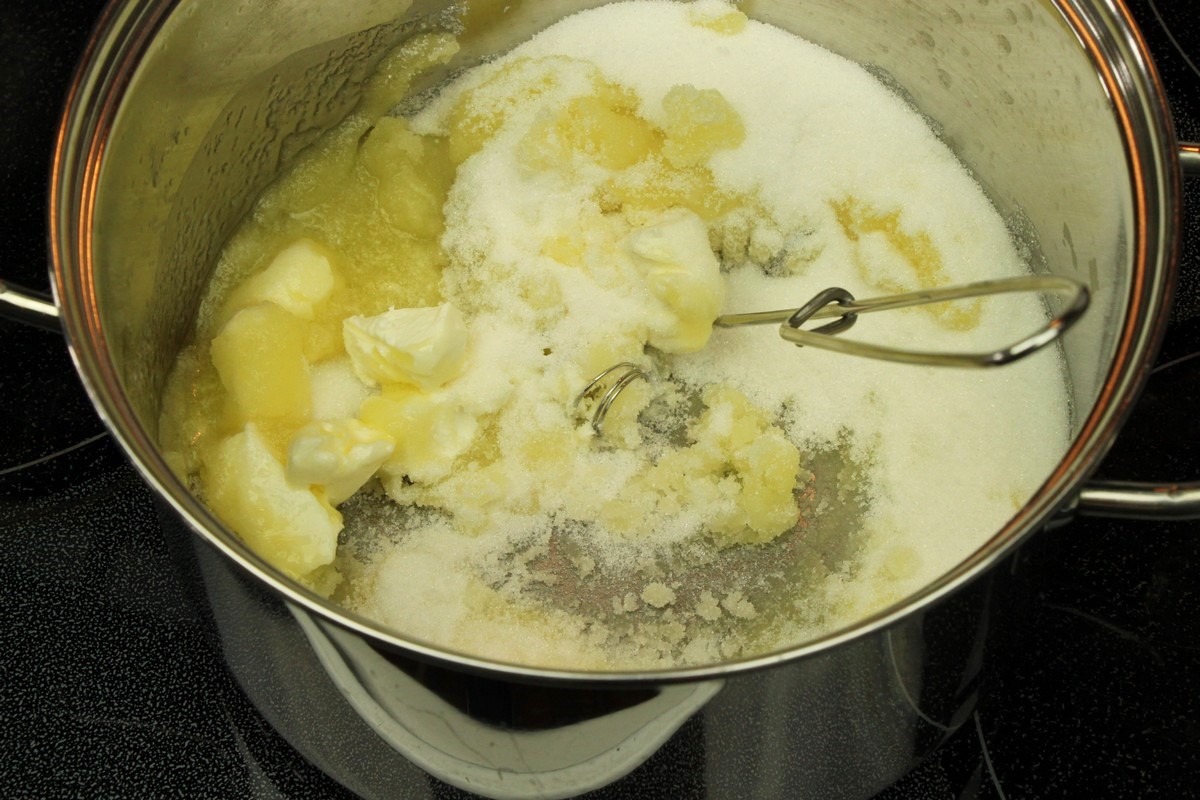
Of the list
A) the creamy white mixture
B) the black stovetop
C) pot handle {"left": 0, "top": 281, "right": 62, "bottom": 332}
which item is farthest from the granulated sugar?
pot handle {"left": 0, "top": 281, "right": 62, "bottom": 332}

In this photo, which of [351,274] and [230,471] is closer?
[230,471]

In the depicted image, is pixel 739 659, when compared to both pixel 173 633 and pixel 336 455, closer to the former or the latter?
pixel 336 455

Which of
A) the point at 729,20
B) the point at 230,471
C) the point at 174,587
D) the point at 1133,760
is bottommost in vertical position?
the point at 1133,760

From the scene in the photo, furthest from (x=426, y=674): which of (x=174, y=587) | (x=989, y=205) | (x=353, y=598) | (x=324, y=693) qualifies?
(x=989, y=205)

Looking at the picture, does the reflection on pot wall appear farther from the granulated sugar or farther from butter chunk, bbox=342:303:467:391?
butter chunk, bbox=342:303:467:391

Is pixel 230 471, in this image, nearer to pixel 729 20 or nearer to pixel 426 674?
pixel 426 674

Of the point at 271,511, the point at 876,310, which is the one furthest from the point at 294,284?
the point at 876,310
